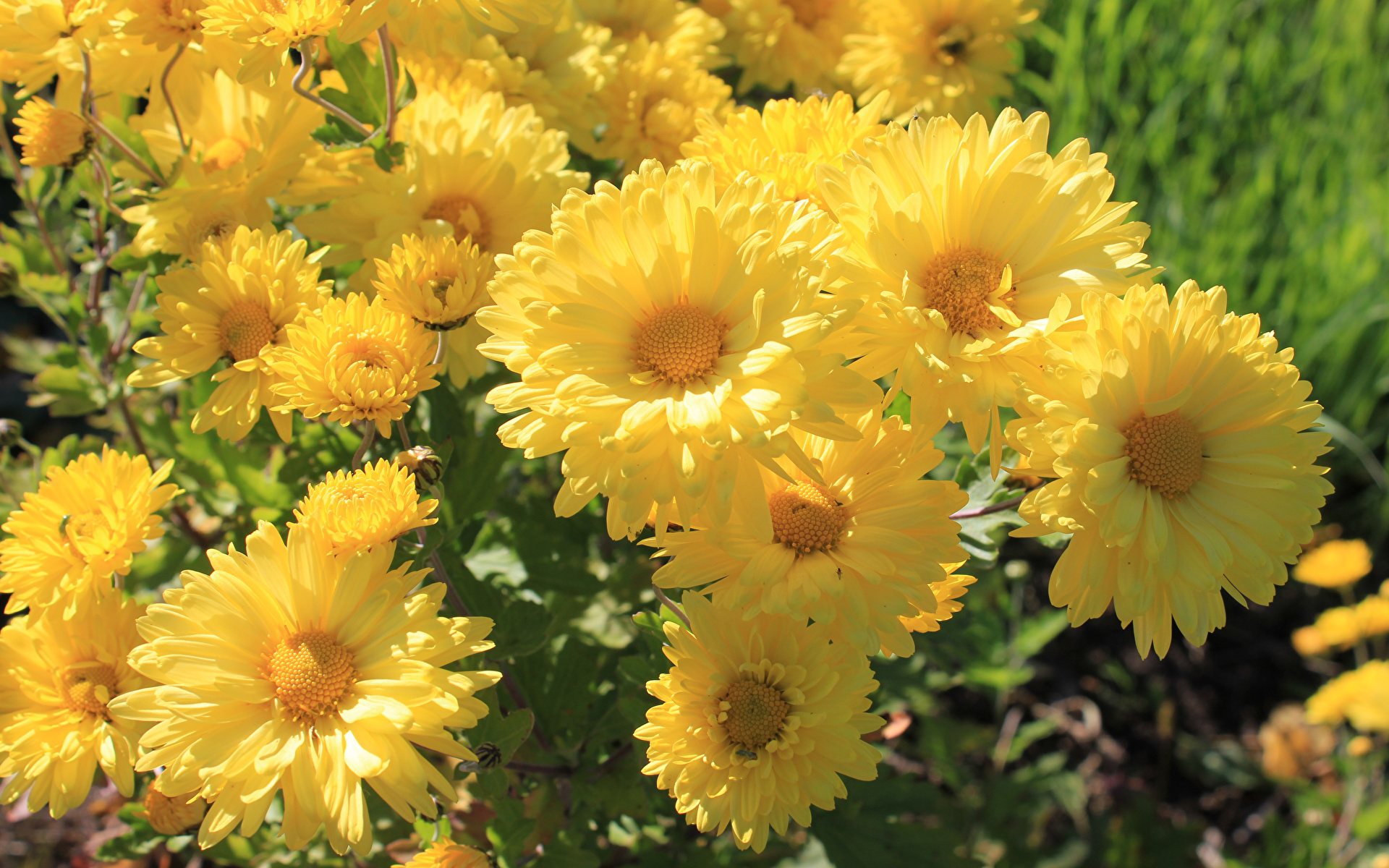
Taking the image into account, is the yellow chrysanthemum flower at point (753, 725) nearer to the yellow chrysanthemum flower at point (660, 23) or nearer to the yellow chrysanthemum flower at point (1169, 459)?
the yellow chrysanthemum flower at point (1169, 459)

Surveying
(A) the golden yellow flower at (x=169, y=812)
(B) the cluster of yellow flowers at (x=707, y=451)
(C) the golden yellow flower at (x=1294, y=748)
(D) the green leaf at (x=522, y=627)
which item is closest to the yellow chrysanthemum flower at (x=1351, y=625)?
(C) the golden yellow flower at (x=1294, y=748)

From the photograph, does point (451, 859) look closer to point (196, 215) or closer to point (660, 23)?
point (196, 215)

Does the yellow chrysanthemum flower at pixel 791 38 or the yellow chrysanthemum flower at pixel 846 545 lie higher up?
the yellow chrysanthemum flower at pixel 791 38

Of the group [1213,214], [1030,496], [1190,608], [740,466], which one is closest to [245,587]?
[740,466]

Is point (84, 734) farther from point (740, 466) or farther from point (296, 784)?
point (740, 466)

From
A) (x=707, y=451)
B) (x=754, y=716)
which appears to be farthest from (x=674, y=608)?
(x=707, y=451)

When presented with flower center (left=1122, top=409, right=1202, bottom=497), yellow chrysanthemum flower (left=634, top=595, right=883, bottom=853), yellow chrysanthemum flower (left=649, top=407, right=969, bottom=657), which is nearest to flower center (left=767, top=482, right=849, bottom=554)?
yellow chrysanthemum flower (left=649, top=407, right=969, bottom=657)
